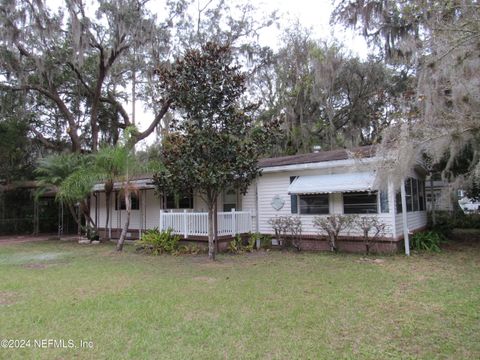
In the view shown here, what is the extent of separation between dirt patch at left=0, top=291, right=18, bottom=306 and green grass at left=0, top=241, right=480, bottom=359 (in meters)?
0.02

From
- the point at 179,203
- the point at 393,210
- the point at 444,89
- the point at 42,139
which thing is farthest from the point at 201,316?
the point at 42,139

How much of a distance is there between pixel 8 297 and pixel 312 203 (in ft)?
26.6

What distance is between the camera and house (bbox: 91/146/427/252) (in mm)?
9531

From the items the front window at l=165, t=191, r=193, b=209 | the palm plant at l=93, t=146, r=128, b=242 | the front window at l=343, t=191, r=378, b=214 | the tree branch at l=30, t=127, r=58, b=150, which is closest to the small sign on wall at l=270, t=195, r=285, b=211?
the front window at l=343, t=191, r=378, b=214

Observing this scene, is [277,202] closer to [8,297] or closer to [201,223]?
[201,223]

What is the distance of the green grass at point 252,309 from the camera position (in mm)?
3697

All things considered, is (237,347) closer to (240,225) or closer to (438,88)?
(438,88)

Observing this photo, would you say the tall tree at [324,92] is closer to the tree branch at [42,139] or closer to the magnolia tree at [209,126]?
the magnolia tree at [209,126]

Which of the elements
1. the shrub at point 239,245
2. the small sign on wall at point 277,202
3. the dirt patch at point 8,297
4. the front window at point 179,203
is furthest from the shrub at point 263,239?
the dirt patch at point 8,297

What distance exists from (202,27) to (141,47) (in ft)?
14.0

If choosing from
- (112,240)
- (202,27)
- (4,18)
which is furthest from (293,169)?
(4,18)

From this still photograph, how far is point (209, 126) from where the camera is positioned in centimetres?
856

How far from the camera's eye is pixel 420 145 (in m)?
4.50

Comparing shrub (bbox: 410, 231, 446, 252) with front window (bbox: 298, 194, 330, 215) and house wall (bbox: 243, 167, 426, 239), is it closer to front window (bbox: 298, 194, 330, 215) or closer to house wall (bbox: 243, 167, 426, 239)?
house wall (bbox: 243, 167, 426, 239)
